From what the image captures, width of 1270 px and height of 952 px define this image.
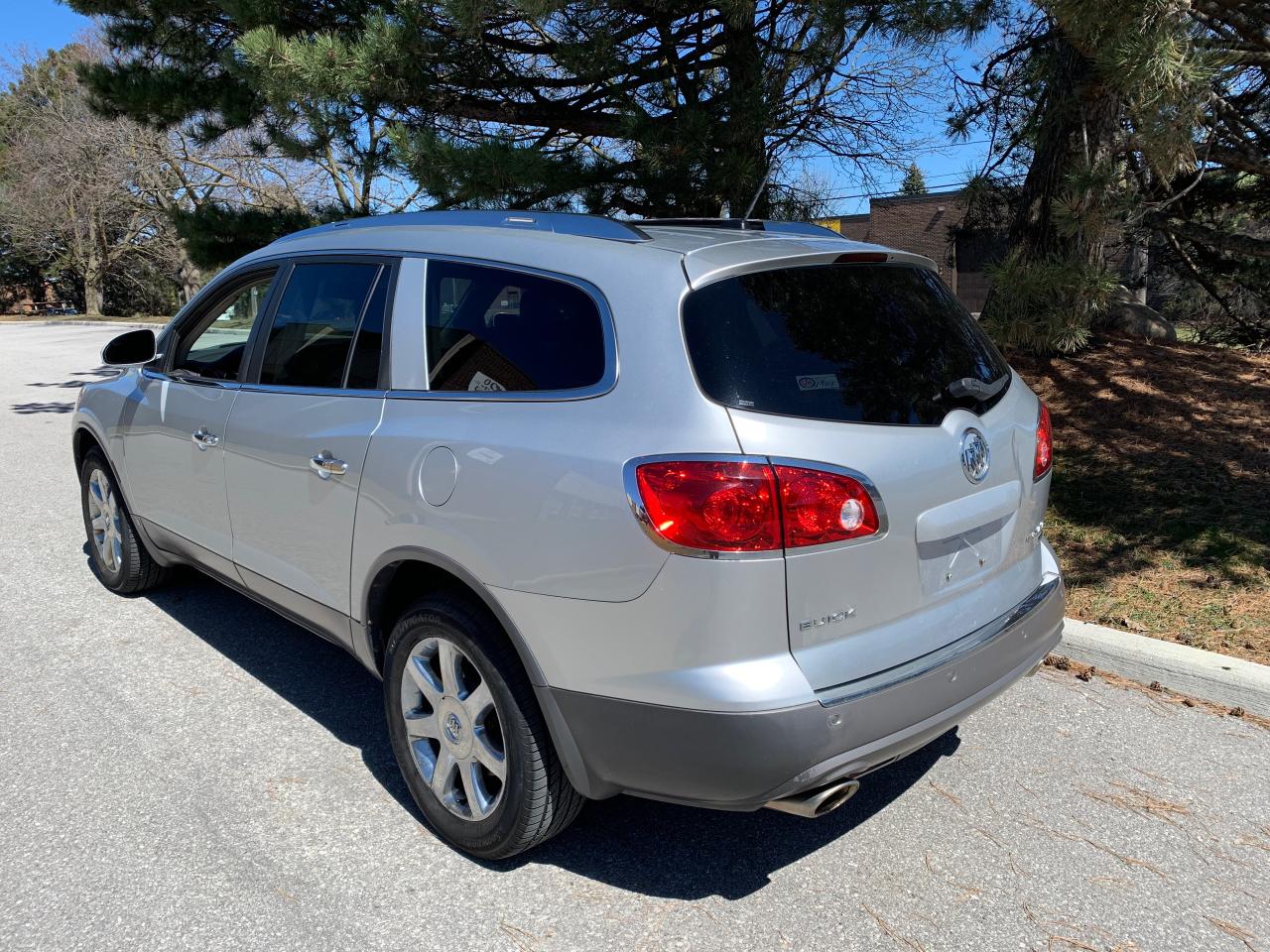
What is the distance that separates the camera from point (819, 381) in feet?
8.53

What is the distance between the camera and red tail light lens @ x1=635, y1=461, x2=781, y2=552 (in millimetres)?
2383

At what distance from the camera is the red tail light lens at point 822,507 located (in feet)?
7.90

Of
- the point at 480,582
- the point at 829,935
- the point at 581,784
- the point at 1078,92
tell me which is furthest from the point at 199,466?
the point at 1078,92

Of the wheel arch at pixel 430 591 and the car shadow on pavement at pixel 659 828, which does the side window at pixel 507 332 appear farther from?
the car shadow on pavement at pixel 659 828

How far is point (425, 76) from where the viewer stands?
24.1ft

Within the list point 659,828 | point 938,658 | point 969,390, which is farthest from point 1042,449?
point 659,828

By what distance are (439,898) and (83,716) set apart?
1956mm

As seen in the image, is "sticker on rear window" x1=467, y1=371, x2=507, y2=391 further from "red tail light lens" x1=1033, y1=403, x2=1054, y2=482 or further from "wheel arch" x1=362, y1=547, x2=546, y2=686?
"red tail light lens" x1=1033, y1=403, x2=1054, y2=482

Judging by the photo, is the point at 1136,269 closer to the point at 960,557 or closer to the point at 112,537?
the point at 960,557

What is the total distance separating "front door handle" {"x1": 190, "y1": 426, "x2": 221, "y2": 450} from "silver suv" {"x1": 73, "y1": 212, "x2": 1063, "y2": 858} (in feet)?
1.49

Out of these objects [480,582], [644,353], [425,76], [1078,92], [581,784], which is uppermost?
[425,76]

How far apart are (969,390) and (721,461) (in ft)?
3.17

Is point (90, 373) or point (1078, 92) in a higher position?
point (1078, 92)

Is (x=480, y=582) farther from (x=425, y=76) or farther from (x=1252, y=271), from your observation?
(x=1252, y=271)
